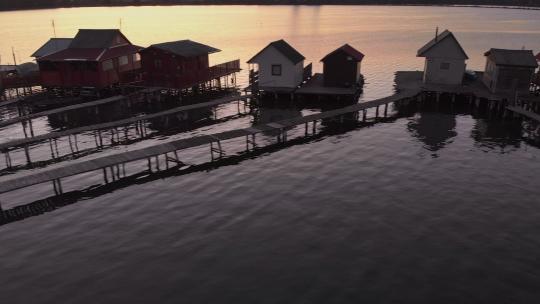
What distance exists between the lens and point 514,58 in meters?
53.2

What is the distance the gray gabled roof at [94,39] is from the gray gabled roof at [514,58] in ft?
176

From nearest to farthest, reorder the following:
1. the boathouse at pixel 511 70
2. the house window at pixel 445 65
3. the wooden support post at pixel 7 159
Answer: the wooden support post at pixel 7 159 < the boathouse at pixel 511 70 < the house window at pixel 445 65

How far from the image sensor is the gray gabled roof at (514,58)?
5194 cm

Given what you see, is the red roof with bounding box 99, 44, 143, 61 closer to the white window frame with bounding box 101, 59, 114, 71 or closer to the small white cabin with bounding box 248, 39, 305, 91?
the white window frame with bounding box 101, 59, 114, 71

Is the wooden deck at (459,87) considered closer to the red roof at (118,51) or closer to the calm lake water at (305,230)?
the calm lake water at (305,230)

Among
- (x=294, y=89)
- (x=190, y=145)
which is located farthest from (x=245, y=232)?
(x=294, y=89)

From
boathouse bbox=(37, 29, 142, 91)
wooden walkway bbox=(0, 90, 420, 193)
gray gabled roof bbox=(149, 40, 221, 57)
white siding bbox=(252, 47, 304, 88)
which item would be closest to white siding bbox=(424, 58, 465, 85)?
white siding bbox=(252, 47, 304, 88)

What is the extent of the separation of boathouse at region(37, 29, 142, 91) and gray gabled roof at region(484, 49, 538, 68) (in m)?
50.1

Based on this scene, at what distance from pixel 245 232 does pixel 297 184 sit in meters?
7.93

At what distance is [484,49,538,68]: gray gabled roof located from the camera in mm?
51938

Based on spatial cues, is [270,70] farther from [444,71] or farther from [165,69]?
[444,71]

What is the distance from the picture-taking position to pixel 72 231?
2636 centimetres

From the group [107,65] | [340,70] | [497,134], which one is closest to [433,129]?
[497,134]

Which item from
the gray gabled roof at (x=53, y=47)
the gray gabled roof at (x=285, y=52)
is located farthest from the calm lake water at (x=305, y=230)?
the gray gabled roof at (x=53, y=47)
